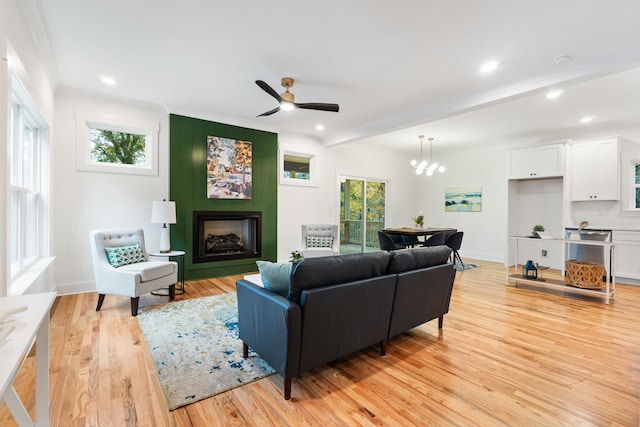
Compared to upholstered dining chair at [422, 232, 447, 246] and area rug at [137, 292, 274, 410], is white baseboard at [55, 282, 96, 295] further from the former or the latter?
upholstered dining chair at [422, 232, 447, 246]

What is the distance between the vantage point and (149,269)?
346 centimetres

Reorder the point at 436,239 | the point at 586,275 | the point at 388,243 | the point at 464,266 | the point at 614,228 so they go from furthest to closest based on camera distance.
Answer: the point at 464,266, the point at 388,243, the point at 436,239, the point at 614,228, the point at 586,275

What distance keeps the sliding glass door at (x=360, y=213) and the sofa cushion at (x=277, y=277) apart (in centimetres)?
502

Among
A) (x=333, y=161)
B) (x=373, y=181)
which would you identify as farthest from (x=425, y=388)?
(x=373, y=181)

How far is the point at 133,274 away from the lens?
332 cm

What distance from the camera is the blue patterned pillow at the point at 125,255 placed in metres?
3.55

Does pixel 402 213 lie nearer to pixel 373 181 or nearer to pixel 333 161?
pixel 373 181

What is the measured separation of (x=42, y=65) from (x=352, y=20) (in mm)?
3224

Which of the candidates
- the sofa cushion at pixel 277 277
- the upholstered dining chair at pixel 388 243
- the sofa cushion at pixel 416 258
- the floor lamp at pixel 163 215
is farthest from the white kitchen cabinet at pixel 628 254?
the floor lamp at pixel 163 215

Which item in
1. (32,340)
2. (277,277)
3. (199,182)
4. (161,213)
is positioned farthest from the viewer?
(199,182)

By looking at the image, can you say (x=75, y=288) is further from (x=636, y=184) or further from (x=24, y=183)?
(x=636, y=184)

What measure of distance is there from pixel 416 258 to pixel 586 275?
329 cm

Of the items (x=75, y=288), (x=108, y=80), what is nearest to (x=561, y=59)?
(x=108, y=80)

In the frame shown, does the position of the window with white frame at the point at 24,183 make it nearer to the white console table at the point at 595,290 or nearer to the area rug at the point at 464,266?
the white console table at the point at 595,290
